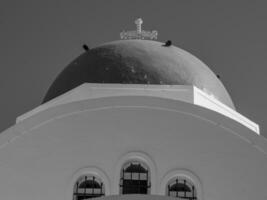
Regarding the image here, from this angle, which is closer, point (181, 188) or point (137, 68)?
point (181, 188)

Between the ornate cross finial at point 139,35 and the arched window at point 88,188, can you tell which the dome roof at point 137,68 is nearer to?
the ornate cross finial at point 139,35

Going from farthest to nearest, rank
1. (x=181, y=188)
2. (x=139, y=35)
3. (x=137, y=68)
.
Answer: (x=139, y=35), (x=137, y=68), (x=181, y=188)

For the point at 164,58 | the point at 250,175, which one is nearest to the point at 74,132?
the point at 250,175

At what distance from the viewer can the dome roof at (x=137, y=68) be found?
1438 centimetres

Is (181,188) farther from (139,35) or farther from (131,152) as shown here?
(139,35)

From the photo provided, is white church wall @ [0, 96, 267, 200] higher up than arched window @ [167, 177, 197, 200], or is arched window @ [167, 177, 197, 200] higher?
white church wall @ [0, 96, 267, 200]

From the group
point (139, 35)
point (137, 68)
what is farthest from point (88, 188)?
point (139, 35)

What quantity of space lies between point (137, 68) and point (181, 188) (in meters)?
4.23

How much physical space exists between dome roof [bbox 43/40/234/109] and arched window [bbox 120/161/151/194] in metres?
3.40

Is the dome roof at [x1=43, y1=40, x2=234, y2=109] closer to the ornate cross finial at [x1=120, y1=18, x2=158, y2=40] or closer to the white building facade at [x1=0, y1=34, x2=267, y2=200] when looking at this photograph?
the ornate cross finial at [x1=120, y1=18, x2=158, y2=40]

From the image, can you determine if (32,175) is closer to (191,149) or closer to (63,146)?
(63,146)

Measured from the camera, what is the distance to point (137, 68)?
14508 mm

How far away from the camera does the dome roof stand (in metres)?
14.4

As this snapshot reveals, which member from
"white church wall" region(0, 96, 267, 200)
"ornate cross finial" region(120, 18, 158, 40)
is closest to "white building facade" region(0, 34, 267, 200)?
"white church wall" region(0, 96, 267, 200)
